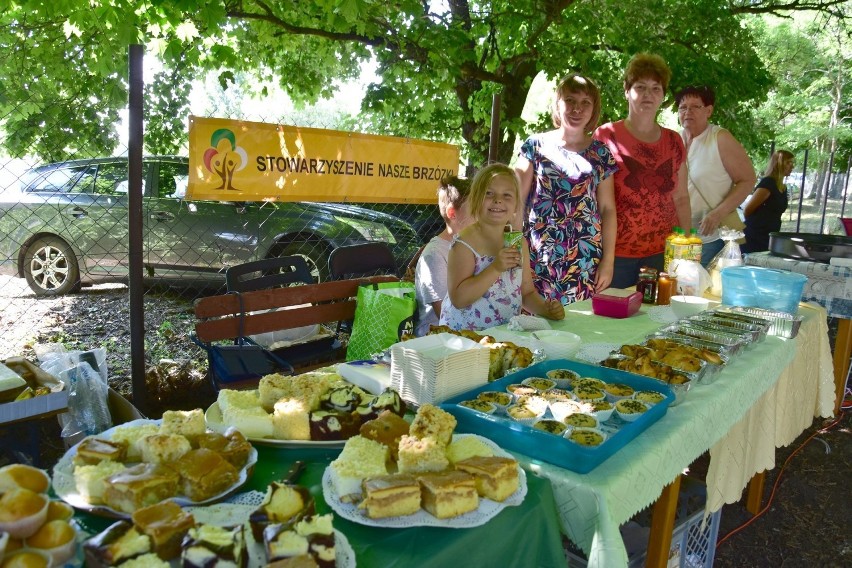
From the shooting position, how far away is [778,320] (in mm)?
2650

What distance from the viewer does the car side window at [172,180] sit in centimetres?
577

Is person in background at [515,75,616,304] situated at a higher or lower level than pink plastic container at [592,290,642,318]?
higher

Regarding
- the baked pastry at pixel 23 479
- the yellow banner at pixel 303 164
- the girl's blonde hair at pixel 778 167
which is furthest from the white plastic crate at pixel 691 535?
the girl's blonde hair at pixel 778 167

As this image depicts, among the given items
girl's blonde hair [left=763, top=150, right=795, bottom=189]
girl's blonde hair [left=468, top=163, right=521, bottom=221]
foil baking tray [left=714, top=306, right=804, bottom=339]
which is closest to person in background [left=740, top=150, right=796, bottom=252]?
girl's blonde hair [left=763, top=150, right=795, bottom=189]

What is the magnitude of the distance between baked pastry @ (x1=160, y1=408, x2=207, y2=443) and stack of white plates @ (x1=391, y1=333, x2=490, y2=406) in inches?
21.4

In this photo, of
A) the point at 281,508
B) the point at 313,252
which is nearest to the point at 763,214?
the point at 313,252

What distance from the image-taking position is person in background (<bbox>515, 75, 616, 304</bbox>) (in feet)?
10.9

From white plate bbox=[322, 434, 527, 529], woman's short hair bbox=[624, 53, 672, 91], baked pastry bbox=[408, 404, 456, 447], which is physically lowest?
white plate bbox=[322, 434, 527, 529]

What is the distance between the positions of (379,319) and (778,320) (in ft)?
6.86

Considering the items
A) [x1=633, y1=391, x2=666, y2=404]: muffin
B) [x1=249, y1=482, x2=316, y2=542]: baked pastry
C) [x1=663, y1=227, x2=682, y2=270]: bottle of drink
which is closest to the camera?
[x1=249, y1=482, x2=316, y2=542]: baked pastry

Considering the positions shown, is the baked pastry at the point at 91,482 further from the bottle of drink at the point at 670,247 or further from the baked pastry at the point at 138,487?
the bottle of drink at the point at 670,247

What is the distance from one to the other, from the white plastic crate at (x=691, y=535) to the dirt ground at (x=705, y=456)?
1.60 feet

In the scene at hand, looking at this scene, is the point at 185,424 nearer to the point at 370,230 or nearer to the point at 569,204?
the point at 569,204

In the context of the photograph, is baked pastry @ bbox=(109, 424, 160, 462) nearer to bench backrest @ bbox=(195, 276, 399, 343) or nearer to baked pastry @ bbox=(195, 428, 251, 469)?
baked pastry @ bbox=(195, 428, 251, 469)
